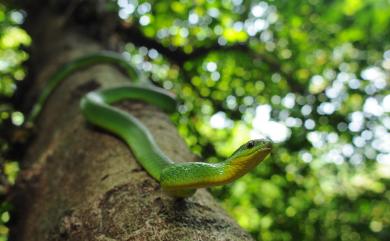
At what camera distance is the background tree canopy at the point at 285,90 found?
401cm

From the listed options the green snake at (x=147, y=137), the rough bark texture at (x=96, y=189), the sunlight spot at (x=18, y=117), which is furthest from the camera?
the sunlight spot at (x=18, y=117)

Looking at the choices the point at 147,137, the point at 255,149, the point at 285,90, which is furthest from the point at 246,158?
the point at 285,90

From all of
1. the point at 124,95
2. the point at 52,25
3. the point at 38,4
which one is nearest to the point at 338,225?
the point at 124,95

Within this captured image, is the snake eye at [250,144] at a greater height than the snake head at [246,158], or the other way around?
the snake eye at [250,144]

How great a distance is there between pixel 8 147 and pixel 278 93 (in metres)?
2.63

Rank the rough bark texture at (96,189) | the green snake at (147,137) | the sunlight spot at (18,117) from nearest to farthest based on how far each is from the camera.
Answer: the rough bark texture at (96,189), the green snake at (147,137), the sunlight spot at (18,117)

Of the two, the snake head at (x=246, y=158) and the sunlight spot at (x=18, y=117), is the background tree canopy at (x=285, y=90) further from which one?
the snake head at (x=246, y=158)

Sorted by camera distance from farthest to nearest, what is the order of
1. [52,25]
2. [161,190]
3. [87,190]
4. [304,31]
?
[304,31] < [52,25] < [87,190] < [161,190]

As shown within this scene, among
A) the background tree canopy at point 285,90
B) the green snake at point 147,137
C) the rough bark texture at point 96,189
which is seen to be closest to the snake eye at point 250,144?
the green snake at point 147,137

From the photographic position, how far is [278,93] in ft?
14.0

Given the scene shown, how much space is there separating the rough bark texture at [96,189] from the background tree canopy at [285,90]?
0.96 m

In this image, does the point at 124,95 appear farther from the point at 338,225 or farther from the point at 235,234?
the point at 338,225

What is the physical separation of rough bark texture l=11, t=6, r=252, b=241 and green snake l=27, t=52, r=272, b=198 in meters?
0.06

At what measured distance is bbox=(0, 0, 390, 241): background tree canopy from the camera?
4.01 metres
